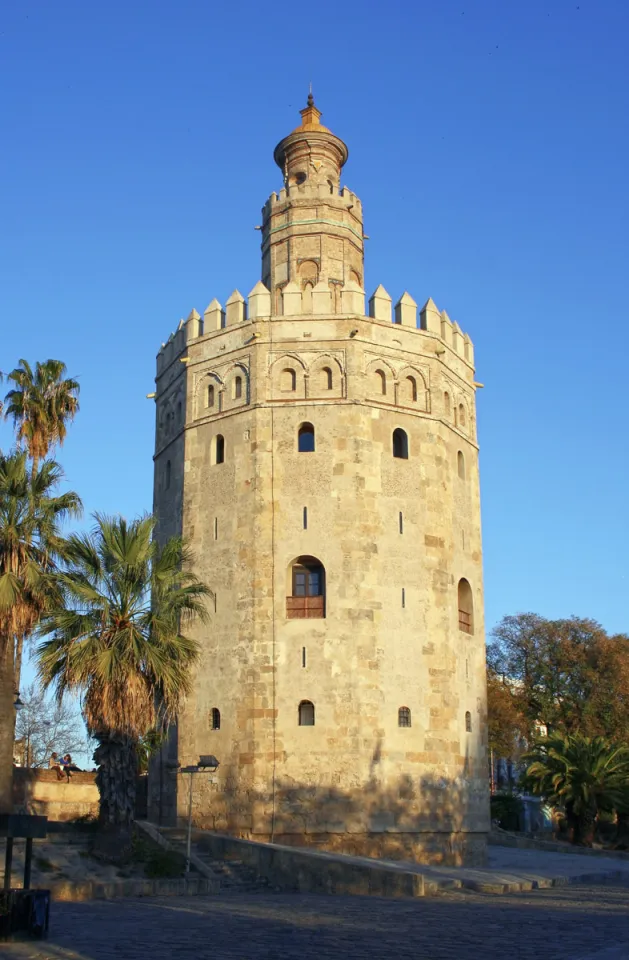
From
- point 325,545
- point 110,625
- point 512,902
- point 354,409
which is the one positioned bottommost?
point 512,902

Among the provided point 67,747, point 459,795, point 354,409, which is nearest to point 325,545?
point 354,409

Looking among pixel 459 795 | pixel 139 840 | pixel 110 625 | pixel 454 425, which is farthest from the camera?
pixel 454 425

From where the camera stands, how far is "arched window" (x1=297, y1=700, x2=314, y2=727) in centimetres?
2581

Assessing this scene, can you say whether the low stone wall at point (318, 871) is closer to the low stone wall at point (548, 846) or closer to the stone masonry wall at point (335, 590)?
the stone masonry wall at point (335, 590)

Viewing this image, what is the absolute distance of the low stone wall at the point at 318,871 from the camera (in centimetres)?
1977

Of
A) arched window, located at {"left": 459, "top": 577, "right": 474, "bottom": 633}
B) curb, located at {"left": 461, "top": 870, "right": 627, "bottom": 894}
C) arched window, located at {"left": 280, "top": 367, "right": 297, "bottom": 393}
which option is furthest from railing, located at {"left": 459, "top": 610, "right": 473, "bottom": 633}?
arched window, located at {"left": 280, "top": 367, "right": 297, "bottom": 393}

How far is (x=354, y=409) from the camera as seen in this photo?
1089 inches

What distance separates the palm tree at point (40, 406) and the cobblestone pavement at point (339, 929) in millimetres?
12570

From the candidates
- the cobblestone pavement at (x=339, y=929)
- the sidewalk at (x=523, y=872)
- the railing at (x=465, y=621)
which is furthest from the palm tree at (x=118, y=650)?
the railing at (x=465, y=621)

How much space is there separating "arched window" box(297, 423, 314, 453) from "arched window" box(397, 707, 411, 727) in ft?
22.9

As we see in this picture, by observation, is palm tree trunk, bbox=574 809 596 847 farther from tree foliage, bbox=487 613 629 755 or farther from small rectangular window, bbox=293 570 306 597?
small rectangular window, bbox=293 570 306 597

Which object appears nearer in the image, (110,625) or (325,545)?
(110,625)

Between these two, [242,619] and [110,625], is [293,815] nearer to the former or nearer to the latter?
[242,619]

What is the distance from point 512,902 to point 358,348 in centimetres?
A: 1485
